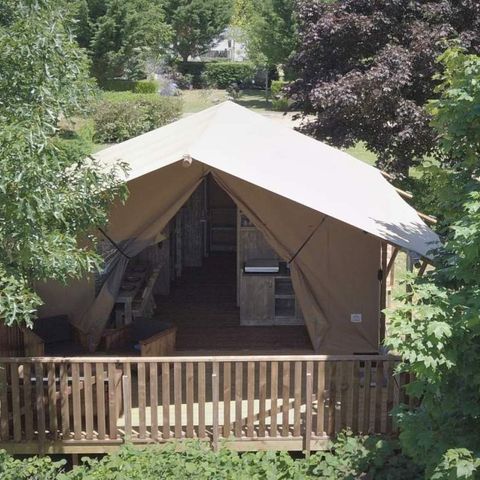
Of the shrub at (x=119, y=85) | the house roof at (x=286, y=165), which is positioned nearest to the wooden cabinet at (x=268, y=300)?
the house roof at (x=286, y=165)

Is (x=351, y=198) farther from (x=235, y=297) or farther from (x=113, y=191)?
(x=235, y=297)

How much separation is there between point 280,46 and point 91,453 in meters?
33.0

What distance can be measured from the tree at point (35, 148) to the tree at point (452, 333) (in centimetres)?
229

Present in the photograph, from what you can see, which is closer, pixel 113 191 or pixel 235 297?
pixel 113 191

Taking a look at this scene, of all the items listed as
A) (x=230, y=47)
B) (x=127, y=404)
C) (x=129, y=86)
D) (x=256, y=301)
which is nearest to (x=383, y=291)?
(x=256, y=301)

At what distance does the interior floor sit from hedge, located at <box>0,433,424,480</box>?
6.94 feet

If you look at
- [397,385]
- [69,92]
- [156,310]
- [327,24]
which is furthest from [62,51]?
[327,24]

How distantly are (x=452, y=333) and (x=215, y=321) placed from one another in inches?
226

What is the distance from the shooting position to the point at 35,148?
462 centimetres

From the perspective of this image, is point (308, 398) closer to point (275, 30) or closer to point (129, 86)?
point (275, 30)

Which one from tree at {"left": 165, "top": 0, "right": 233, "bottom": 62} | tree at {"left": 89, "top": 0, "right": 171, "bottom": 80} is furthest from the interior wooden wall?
tree at {"left": 165, "top": 0, "right": 233, "bottom": 62}

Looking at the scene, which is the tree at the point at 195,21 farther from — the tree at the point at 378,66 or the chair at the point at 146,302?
the chair at the point at 146,302

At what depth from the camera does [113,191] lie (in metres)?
5.92

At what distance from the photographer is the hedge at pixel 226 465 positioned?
5.98m
